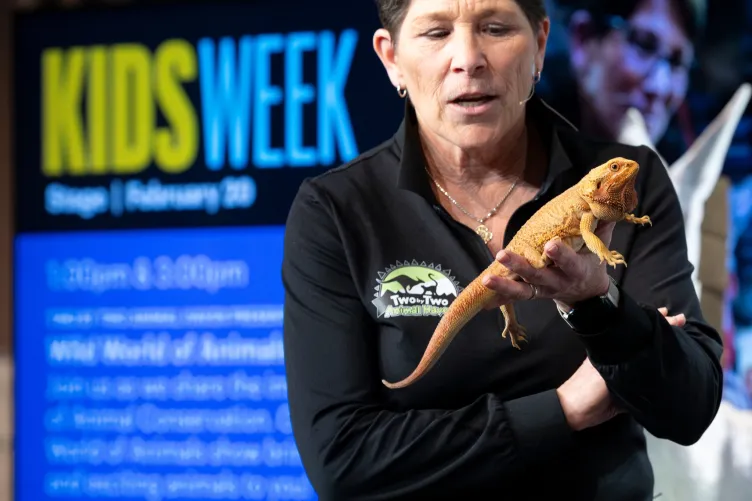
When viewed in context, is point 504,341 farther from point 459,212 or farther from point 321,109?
point 321,109

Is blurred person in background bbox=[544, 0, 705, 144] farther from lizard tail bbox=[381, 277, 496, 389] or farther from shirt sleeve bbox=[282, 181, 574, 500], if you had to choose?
lizard tail bbox=[381, 277, 496, 389]

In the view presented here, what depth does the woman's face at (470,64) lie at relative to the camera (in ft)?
4.44

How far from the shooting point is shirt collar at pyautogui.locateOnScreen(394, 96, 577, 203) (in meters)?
1.44

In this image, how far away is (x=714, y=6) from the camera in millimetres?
2924

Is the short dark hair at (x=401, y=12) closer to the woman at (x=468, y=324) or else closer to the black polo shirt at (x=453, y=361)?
the woman at (x=468, y=324)

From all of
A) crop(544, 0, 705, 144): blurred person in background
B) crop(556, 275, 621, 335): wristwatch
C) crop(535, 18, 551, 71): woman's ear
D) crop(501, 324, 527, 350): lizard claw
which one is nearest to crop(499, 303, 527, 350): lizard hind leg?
crop(501, 324, 527, 350): lizard claw

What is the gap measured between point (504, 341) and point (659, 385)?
21 centimetres

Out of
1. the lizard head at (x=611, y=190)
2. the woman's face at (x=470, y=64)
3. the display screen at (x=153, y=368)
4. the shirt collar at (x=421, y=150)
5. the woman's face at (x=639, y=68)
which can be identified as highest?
the woman's face at (x=639, y=68)

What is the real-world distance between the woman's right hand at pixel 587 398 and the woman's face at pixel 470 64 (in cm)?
35

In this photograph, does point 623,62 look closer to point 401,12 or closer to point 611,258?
point 401,12

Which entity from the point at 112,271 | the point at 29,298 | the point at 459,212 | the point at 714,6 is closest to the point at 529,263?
the point at 459,212

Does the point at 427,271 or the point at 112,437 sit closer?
the point at 427,271

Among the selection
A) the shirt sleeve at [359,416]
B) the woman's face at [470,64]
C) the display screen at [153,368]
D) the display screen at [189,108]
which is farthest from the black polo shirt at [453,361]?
the display screen at [153,368]

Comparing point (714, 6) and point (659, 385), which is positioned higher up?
point (714, 6)
